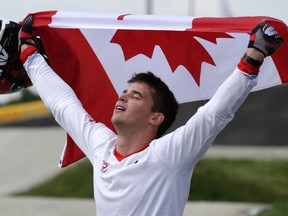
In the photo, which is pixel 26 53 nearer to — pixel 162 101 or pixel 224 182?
pixel 162 101

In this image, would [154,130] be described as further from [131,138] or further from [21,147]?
[21,147]

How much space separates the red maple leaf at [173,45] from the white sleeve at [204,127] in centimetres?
82

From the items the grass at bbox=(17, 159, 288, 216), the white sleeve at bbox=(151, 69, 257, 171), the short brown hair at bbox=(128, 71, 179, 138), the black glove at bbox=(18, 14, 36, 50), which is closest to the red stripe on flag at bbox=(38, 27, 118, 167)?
the black glove at bbox=(18, 14, 36, 50)

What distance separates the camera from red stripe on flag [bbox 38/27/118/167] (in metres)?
4.65

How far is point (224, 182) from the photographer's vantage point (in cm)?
1274

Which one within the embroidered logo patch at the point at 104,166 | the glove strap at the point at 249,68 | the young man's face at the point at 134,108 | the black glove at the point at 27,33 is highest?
the glove strap at the point at 249,68

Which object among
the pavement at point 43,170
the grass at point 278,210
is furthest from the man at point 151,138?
the pavement at point 43,170

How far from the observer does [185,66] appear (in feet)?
14.8

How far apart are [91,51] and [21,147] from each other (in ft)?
41.7

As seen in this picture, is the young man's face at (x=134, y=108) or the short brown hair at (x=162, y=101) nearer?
the young man's face at (x=134, y=108)

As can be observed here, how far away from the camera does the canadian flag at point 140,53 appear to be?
4316 millimetres

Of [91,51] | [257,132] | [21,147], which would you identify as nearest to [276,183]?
[257,132]

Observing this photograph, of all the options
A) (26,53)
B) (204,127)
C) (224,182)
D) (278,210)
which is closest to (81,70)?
(26,53)

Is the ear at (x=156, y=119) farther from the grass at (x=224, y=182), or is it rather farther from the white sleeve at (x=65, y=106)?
the grass at (x=224, y=182)
